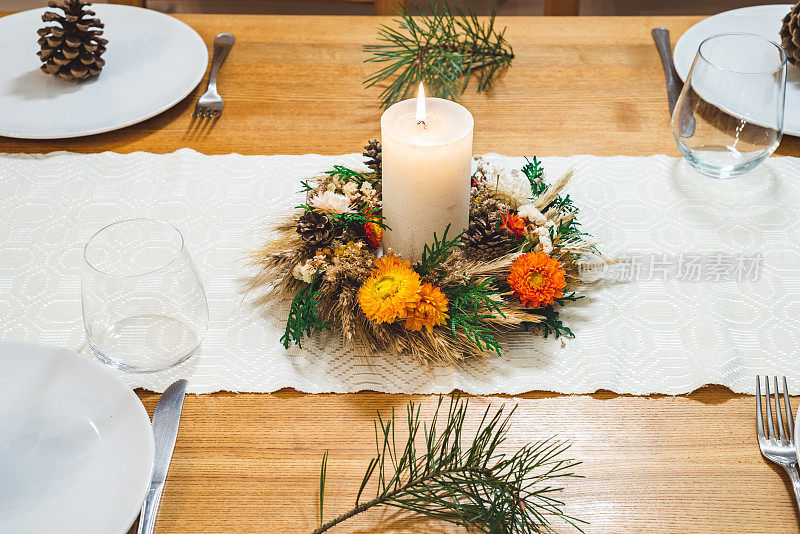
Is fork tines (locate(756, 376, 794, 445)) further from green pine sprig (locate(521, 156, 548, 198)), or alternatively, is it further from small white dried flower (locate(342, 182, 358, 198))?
small white dried flower (locate(342, 182, 358, 198))

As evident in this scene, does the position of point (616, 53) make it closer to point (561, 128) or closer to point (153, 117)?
point (561, 128)

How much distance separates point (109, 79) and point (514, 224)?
615 millimetres

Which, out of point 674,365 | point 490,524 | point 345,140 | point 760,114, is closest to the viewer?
point 490,524

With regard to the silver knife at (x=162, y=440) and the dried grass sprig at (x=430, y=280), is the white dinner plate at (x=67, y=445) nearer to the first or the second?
the silver knife at (x=162, y=440)

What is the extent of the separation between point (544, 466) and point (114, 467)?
32 cm

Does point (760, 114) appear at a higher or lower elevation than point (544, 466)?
higher

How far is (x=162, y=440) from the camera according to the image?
53 centimetres

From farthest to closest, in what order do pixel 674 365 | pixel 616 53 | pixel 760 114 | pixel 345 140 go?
pixel 616 53 → pixel 345 140 → pixel 760 114 → pixel 674 365

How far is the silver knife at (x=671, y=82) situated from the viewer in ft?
2.53

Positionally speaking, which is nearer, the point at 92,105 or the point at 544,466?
the point at 544,466

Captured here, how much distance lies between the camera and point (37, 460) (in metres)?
0.51

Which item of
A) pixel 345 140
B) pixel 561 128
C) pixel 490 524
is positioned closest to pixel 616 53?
pixel 561 128

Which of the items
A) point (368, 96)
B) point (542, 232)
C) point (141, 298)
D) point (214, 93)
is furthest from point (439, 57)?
point (141, 298)

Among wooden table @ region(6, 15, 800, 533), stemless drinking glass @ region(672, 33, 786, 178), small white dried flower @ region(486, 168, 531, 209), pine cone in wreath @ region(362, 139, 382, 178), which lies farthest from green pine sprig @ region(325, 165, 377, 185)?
stemless drinking glass @ region(672, 33, 786, 178)
